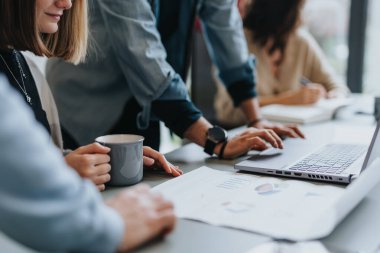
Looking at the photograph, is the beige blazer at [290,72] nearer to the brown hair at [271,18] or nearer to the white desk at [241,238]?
the brown hair at [271,18]

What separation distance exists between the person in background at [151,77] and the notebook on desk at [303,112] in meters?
0.13

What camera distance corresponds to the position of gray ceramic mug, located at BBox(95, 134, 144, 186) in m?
0.99

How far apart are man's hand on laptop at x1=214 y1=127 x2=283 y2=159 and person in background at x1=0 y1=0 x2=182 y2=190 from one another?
18cm

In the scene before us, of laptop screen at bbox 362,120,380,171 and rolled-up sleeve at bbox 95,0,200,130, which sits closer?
laptop screen at bbox 362,120,380,171

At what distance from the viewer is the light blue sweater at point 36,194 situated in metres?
0.54

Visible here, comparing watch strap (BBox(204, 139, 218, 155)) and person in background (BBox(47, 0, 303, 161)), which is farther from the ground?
person in background (BBox(47, 0, 303, 161))

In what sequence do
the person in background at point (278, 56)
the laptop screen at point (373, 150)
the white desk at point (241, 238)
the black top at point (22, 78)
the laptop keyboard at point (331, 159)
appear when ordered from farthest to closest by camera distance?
1. the person in background at point (278, 56)
2. the black top at point (22, 78)
3. the laptop keyboard at point (331, 159)
4. the laptop screen at point (373, 150)
5. the white desk at point (241, 238)

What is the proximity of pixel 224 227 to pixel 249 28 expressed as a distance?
5.43 feet

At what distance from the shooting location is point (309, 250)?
70 cm

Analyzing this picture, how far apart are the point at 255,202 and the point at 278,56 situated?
159cm

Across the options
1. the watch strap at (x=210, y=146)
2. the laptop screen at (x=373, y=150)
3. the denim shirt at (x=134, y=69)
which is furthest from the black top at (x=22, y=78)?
the laptop screen at (x=373, y=150)

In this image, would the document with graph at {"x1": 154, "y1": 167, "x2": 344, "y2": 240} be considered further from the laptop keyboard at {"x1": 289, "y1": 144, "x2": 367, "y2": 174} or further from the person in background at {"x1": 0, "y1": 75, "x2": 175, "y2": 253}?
the person in background at {"x1": 0, "y1": 75, "x2": 175, "y2": 253}

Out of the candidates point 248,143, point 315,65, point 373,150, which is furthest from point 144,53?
point 315,65

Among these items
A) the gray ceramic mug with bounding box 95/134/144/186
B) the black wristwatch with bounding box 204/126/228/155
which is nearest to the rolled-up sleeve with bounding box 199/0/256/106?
the black wristwatch with bounding box 204/126/228/155
